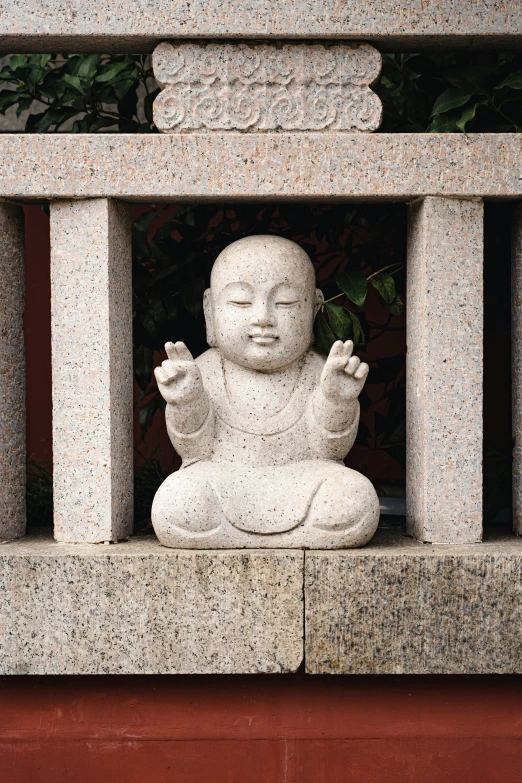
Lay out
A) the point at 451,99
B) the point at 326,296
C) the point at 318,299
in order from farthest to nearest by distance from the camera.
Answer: the point at 326,296, the point at 318,299, the point at 451,99

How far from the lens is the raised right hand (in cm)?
328

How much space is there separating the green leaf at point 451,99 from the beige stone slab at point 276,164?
19cm

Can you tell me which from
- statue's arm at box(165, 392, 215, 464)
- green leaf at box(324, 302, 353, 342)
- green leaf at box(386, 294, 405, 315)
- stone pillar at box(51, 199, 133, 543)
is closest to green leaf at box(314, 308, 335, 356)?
green leaf at box(324, 302, 353, 342)

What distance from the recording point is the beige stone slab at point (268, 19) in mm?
3352

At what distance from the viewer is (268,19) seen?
11.0 ft

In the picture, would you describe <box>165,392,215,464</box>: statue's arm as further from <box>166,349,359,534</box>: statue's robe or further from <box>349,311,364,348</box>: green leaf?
<box>349,311,364,348</box>: green leaf

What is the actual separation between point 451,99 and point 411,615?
1.81 metres

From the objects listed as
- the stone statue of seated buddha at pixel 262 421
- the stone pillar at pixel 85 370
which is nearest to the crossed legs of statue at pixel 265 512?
the stone statue of seated buddha at pixel 262 421

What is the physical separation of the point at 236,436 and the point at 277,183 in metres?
0.90

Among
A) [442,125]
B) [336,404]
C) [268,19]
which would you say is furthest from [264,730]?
[268,19]

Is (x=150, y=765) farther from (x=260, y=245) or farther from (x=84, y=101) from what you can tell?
(x=84, y=101)

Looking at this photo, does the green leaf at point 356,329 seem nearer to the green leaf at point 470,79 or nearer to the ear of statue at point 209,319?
the ear of statue at point 209,319

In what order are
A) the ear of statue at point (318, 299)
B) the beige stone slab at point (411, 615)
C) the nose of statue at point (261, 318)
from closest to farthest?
the beige stone slab at point (411, 615) → the nose of statue at point (261, 318) → the ear of statue at point (318, 299)

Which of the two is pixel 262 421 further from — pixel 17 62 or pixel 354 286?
pixel 17 62
